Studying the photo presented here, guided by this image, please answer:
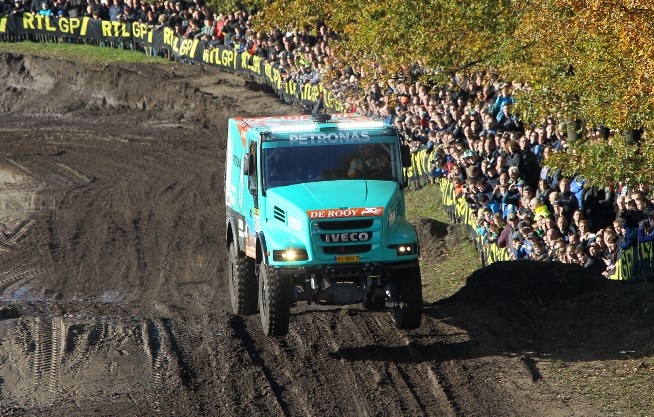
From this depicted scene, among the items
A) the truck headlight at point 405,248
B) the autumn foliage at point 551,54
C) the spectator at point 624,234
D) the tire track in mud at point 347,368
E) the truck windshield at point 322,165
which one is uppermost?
the autumn foliage at point 551,54

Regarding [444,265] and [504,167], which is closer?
[504,167]

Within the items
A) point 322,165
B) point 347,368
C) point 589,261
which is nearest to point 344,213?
point 322,165

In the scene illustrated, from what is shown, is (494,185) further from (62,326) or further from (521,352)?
(62,326)

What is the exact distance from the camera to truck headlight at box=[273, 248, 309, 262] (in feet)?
51.4

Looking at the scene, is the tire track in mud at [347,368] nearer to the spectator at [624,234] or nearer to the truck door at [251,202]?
the truck door at [251,202]

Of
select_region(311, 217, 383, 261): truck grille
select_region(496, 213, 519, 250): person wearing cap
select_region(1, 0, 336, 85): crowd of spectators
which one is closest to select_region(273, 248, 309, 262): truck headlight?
select_region(311, 217, 383, 261): truck grille

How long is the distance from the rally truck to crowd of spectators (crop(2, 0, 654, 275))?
3.78m

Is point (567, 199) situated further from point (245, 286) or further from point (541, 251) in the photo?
point (245, 286)

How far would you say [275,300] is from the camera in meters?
16.0

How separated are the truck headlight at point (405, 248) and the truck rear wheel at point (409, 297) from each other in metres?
0.29

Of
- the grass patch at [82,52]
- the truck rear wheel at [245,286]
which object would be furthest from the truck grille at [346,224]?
the grass patch at [82,52]

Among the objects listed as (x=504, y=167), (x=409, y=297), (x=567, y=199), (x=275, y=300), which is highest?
(x=504, y=167)

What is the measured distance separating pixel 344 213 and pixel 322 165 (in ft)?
3.79

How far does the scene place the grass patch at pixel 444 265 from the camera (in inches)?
855
